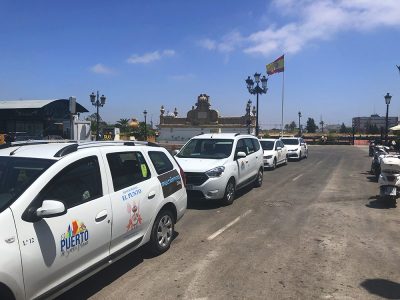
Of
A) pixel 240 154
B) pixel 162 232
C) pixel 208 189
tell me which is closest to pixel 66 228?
pixel 162 232

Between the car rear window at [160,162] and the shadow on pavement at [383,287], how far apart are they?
3270mm

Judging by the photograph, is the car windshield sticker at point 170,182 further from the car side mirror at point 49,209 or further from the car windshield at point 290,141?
the car windshield at point 290,141

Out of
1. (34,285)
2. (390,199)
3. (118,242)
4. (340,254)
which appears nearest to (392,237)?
(340,254)

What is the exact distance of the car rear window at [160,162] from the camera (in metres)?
→ 6.30

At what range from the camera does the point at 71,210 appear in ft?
14.0

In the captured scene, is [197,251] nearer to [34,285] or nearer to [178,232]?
[178,232]

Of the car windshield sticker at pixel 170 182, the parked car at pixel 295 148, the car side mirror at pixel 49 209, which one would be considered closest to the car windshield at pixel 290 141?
the parked car at pixel 295 148

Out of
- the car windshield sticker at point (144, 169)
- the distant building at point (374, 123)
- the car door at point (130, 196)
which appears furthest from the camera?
the distant building at point (374, 123)

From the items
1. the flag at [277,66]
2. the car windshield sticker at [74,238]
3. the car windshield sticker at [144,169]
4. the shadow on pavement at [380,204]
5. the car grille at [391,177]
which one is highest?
the flag at [277,66]

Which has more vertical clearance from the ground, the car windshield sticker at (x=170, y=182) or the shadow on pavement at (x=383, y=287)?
the car windshield sticker at (x=170, y=182)

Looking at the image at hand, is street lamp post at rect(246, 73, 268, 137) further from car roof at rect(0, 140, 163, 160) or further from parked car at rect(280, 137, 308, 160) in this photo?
car roof at rect(0, 140, 163, 160)

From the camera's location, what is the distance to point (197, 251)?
6.46 meters

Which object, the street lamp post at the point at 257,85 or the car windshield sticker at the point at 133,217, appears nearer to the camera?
the car windshield sticker at the point at 133,217

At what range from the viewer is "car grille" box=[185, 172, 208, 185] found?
9703mm
